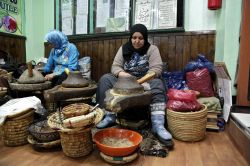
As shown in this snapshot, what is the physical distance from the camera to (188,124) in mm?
1732

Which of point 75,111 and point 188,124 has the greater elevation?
point 75,111

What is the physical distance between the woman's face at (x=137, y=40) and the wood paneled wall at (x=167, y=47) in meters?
0.67

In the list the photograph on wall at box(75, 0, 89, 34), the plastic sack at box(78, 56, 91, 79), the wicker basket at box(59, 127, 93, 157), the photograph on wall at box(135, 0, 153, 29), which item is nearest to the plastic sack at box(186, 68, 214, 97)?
the photograph on wall at box(135, 0, 153, 29)

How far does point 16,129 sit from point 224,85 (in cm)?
196

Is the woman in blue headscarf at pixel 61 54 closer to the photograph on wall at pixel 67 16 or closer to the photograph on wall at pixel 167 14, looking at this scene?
the photograph on wall at pixel 67 16

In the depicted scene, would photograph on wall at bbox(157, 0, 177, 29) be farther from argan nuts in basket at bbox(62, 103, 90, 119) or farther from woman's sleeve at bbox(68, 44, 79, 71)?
argan nuts in basket at bbox(62, 103, 90, 119)

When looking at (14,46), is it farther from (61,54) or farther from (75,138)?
(75,138)

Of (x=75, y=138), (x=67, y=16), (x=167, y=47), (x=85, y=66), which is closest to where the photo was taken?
(x=75, y=138)

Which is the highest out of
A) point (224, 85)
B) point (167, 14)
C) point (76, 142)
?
point (167, 14)

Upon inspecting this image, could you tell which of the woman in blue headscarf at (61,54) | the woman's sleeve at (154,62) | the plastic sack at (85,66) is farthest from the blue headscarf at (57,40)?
the woman's sleeve at (154,62)

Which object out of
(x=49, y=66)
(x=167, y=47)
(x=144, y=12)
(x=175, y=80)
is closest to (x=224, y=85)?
(x=175, y=80)

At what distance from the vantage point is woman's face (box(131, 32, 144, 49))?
6.90 ft

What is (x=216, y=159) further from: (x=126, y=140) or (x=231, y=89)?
(x=231, y=89)

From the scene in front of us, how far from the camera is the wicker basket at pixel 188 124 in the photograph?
1.72m
